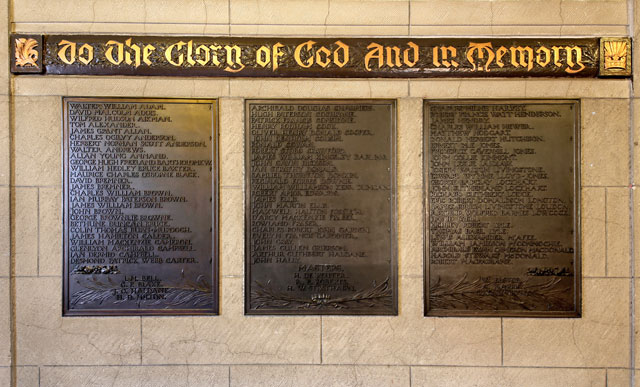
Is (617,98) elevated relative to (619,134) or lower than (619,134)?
elevated

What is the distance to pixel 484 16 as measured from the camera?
4820mm

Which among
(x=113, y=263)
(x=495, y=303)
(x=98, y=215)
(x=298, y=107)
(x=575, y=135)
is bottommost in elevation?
(x=495, y=303)

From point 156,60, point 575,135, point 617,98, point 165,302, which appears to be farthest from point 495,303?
point 156,60

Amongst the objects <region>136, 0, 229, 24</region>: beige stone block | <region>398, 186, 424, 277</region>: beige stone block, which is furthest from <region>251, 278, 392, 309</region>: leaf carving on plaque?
<region>136, 0, 229, 24</region>: beige stone block

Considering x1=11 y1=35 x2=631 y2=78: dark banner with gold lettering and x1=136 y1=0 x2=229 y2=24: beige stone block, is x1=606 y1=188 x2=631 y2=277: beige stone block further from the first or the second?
x1=136 y1=0 x2=229 y2=24: beige stone block

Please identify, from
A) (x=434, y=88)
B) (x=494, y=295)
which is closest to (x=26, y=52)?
(x=434, y=88)

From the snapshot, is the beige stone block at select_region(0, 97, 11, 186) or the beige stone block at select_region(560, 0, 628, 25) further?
the beige stone block at select_region(560, 0, 628, 25)

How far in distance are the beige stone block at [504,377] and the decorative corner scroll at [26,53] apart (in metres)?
5.21

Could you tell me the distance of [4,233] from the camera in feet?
15.4

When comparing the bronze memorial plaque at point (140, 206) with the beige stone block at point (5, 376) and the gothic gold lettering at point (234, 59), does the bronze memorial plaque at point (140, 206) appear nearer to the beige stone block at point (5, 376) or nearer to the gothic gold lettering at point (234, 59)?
the gothic gold lettering at point (234, 59)

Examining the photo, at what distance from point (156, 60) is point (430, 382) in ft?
15.0

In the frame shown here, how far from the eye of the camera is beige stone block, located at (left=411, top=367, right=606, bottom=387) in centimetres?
475

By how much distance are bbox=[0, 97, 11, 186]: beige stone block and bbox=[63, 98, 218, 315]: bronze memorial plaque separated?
0.60m

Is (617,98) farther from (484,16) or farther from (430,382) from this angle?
(430,382)
